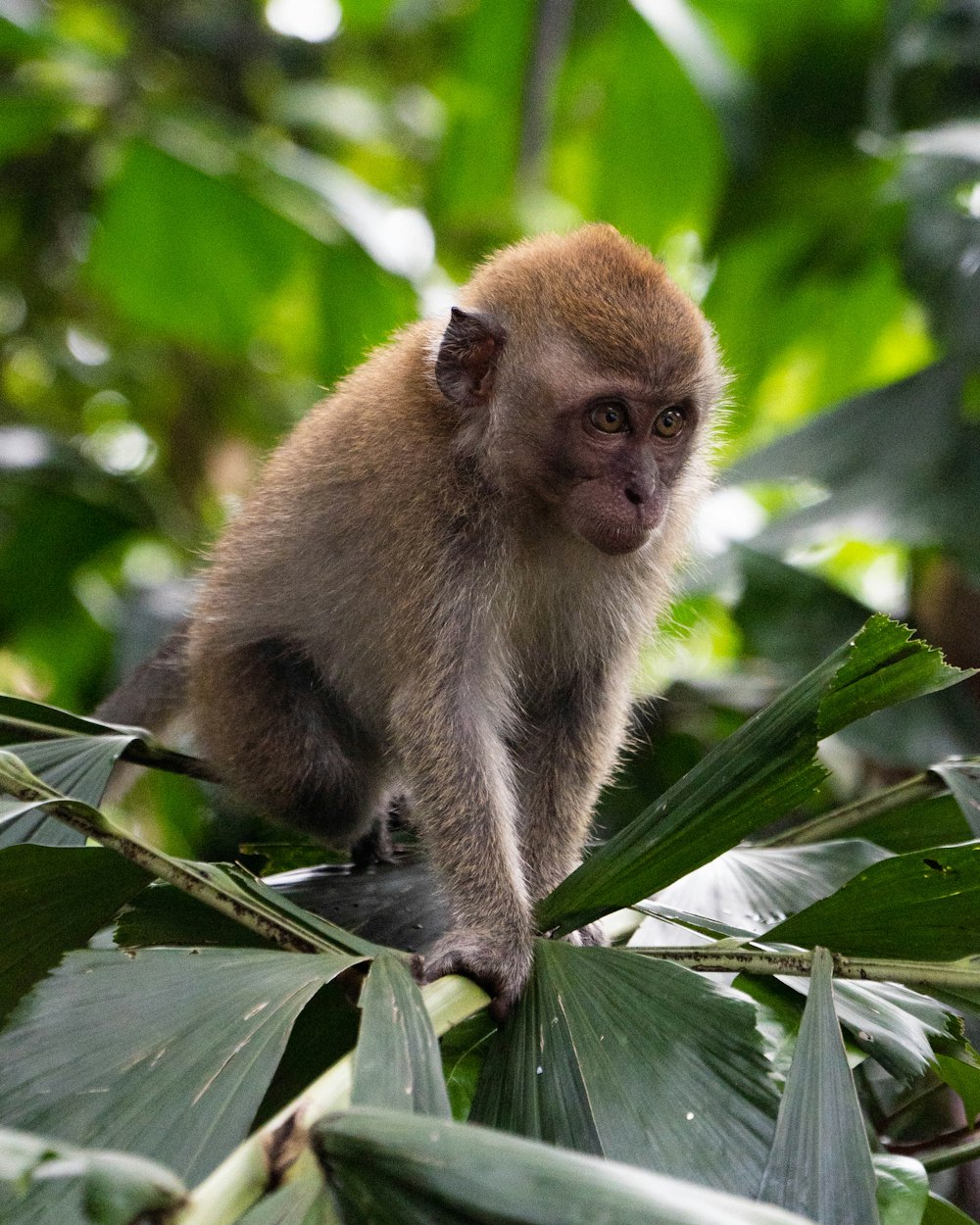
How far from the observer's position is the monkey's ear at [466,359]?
3.50 m

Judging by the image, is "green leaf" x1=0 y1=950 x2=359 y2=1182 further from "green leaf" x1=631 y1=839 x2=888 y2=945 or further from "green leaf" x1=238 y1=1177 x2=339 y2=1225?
"green leaf" x1=631 y1=839 x2=888 y2=945

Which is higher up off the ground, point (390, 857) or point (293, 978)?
point (390, 857)

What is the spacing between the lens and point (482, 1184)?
4.16 feet

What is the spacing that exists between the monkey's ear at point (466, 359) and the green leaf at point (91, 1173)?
8.10ft

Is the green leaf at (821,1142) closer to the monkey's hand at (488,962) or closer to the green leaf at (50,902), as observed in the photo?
the monkey's hand at (488,962)

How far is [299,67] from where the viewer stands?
28.4ft

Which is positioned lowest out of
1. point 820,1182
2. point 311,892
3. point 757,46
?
point 820,1182

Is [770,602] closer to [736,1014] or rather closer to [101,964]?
[736,1014]

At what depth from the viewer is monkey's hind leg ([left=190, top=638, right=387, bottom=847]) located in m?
3.68

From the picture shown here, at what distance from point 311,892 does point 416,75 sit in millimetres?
7620

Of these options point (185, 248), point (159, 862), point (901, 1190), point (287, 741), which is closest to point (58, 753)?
point (159, 862)

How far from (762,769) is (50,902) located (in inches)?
45.4

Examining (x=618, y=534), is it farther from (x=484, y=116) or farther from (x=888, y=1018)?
(x=484, y=116)

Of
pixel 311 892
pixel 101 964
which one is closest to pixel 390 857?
pixel 311 892
